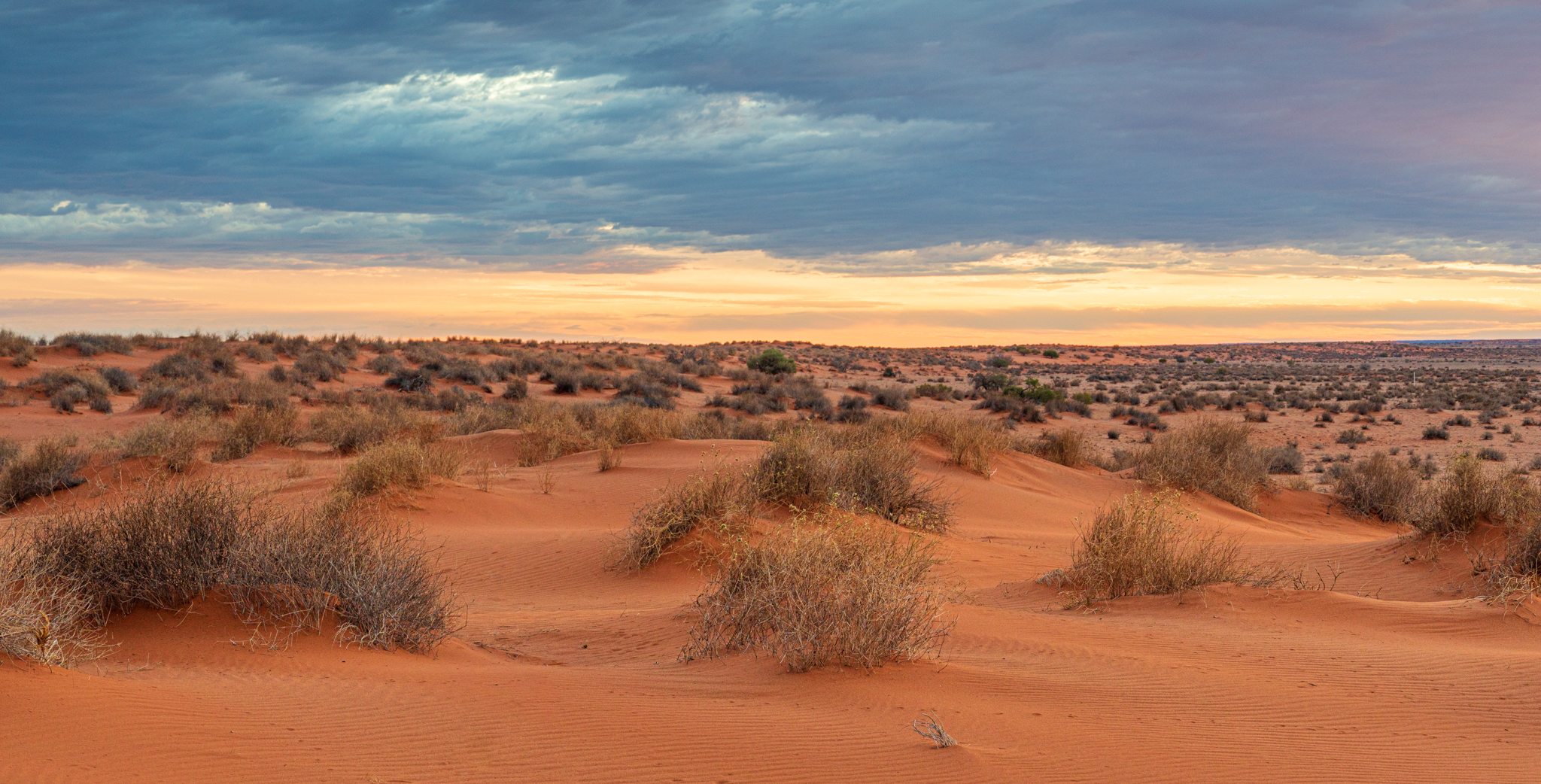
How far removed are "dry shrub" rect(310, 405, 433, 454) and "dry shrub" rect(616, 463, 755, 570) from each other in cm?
963

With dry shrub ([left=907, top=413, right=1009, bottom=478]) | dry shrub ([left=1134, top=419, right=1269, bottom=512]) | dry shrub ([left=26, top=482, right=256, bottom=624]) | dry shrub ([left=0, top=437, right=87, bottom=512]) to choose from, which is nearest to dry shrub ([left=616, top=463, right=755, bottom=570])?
dry shrub ([left=26, top=482, right=256, bottom=624])

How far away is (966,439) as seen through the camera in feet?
68.5

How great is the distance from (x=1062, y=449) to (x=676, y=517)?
47.2 ft

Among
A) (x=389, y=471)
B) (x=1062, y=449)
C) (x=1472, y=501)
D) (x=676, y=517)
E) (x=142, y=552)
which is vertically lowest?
(x=1062, y=449)

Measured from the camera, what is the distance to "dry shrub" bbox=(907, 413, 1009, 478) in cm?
2048

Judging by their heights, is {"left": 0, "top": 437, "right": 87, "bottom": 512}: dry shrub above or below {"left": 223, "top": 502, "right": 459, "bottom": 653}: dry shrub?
below

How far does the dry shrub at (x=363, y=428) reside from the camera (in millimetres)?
22047

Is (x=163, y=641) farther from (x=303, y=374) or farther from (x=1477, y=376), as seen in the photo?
(x=1477, y=376)

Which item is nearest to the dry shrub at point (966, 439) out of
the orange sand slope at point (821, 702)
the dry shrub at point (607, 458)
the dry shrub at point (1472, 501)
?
the dry shrub at point (607, 458)

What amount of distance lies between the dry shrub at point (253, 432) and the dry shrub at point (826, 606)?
16492 mm

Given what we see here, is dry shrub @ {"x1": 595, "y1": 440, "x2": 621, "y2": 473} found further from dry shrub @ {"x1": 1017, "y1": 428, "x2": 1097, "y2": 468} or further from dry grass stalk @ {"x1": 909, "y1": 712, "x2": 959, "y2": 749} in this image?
dry grass stalk @ {"x1": 909, "y1": 712, "x2": 959, "y2": 749}

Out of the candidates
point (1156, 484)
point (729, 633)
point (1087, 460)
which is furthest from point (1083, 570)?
point (1087, 460)

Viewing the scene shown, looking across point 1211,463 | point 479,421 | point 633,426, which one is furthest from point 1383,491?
point 479,421

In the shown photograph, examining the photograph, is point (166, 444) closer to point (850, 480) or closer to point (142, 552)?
point (850, 480)
